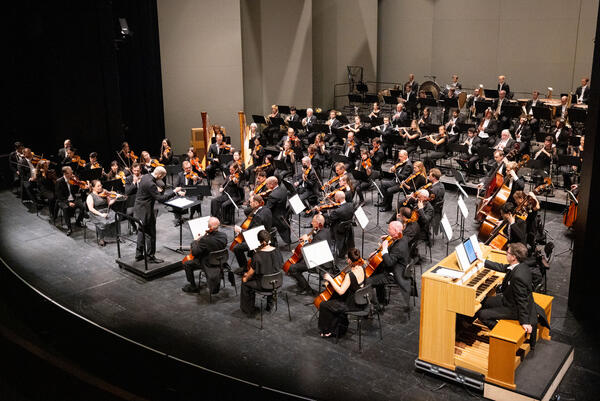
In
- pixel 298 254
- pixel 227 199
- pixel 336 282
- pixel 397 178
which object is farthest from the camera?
pixel 397 178

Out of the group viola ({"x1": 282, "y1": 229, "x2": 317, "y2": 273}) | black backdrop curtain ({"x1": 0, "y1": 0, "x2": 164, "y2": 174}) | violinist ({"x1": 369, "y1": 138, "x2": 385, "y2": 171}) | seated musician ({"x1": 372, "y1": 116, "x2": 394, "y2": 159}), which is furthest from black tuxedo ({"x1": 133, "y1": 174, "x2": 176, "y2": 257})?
seated musician ({"x1": 372, "y1": 116, "x2": 394, "y2": 159})

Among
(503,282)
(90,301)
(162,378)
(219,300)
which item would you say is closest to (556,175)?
(503,282)

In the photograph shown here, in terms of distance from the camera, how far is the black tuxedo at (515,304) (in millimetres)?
7039

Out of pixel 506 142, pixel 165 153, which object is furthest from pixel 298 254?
pixel 165 153

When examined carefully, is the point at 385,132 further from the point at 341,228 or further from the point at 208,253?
the point at 208,253

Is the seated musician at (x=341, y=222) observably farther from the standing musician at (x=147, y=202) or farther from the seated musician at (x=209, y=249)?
the standing musician at (x=147, y=202)

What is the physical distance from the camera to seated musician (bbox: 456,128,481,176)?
1521 centimetres

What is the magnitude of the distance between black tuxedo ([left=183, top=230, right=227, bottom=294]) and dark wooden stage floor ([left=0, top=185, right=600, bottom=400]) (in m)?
0.34

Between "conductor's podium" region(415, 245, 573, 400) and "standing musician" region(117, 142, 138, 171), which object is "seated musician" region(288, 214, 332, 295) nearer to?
"conductor's podium" region(415, 245, 573, 400)

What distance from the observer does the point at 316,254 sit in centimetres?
854

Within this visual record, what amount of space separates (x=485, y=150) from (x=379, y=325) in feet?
22.9

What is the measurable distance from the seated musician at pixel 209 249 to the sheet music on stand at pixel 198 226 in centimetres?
4

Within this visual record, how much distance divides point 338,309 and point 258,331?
4.22 feet

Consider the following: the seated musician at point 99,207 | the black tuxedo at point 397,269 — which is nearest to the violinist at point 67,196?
the seated musician at point 99,207
